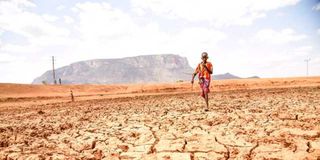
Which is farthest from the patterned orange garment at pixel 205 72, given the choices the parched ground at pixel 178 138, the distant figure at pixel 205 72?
the parched ground at pixel 178 138

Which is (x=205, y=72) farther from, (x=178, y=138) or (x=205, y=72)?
(x=178, y=138)

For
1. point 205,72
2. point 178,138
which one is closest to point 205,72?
point 205,72

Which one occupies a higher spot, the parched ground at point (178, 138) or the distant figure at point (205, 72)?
the distant figure at point (205, 72)

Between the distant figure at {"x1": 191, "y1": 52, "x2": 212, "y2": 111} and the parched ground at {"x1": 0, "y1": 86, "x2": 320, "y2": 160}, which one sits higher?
the distant figure at {"x1": 191, "y1": 52, "x2": 212, "y2": 111}

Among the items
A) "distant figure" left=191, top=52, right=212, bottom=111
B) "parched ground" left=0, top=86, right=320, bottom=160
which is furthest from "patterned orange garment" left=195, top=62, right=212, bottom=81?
"parched ground" left=0, top=86, right=320, bottom=160

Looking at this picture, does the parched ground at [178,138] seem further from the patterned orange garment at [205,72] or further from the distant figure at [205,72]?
the patterned orange garment at [205,72]

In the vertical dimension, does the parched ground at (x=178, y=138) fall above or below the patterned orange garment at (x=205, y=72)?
below

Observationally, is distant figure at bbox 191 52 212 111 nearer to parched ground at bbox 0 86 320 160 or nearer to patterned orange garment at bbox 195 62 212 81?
patterned orange garment at bbox 195 62 212 81

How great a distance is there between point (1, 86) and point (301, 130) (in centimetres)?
2717

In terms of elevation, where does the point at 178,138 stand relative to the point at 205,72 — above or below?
below

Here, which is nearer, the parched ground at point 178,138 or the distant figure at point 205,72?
the parched ground at point 178,138

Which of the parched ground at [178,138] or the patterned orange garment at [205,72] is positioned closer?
the parched ground at [178,138]

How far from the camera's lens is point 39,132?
6871 mm

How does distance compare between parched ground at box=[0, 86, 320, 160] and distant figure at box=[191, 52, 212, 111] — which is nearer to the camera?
parched ground at box=[0, 86, 320, 160]
